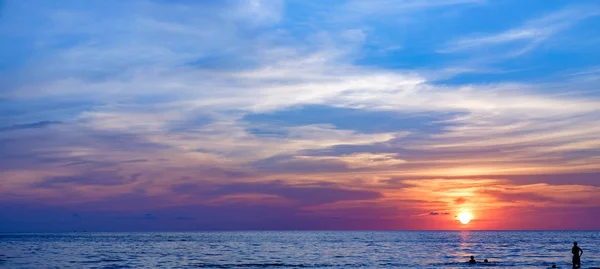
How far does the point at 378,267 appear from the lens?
71.8m

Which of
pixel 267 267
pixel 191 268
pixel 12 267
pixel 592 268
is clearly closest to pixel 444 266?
pixel 592 268

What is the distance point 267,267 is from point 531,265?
3398 centimetres

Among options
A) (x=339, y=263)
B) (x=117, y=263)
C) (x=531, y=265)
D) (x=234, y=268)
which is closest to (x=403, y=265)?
(x=339, y=263)

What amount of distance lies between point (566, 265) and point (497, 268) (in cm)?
1013

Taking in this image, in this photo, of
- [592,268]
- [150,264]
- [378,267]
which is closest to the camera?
[592,268]

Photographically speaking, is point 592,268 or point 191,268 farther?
point 191,268

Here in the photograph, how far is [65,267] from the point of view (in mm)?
73125

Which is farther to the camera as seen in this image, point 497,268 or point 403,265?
point 403,265

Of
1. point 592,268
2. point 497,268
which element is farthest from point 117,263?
point 592,268

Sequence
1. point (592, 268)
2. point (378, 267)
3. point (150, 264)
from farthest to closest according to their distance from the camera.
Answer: point (150, 264)
point (378, 267)
point (592, 268)

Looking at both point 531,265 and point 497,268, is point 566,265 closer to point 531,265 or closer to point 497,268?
point 531,265

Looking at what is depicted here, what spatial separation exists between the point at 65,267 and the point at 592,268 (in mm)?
64108

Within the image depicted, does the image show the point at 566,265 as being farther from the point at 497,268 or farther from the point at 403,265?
the point at 403,265

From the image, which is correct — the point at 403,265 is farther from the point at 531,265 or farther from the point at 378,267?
the point at 531,265
